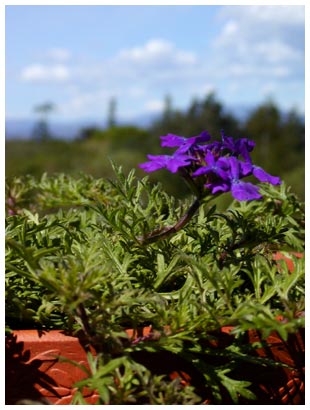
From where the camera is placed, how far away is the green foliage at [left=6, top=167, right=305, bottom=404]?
99 cm

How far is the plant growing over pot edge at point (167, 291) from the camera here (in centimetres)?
100

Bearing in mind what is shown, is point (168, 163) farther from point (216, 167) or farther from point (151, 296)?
point (151, 296)

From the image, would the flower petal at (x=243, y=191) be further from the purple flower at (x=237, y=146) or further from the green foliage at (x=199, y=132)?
the green foliage at (x=199, y=132)

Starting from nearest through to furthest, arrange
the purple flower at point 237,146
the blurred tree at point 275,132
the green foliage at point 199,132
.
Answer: the purple flower at point 237,146
the green foliage at point 199,132
the blurred tree at point 275,132

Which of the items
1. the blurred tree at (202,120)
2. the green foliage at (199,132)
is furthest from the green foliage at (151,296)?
the blurred tree at (202,120)

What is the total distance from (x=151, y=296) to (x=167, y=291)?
22 cm

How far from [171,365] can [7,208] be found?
0.97 m

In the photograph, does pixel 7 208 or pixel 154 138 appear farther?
pixel 154 138

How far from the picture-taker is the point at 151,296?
1064mm

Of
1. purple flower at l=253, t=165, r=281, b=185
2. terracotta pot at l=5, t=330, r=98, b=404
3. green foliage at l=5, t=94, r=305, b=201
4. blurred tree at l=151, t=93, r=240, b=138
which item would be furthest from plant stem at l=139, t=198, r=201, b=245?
blurred tree at l=151, t=93, r=240, b=138

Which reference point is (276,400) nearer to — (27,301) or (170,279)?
(170,279)

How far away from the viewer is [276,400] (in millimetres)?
1157

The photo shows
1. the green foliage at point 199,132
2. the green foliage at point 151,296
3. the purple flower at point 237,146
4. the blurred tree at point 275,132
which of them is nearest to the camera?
the green foliage at point 151,296
